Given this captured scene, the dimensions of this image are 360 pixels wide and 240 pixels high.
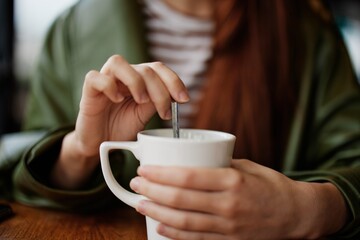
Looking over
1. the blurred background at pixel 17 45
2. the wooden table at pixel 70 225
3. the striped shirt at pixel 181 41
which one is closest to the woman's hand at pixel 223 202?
the wooden table at pixel 70 225

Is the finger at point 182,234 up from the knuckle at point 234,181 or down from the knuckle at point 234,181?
down

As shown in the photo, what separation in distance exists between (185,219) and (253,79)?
0.49 m

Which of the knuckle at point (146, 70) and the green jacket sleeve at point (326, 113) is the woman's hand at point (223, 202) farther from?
the green jacket sleeve at point (326, 113)

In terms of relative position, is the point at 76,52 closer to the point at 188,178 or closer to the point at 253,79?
the point at 253,79

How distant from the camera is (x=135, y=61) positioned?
33.1 inches

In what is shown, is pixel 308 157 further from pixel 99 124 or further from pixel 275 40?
pixel 99 124

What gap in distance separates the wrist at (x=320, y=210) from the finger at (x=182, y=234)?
0.34 feet

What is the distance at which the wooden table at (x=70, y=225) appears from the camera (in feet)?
1.69

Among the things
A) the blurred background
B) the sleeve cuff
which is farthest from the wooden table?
the blurred background

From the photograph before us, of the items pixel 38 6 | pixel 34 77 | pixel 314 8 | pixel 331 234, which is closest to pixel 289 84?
pixel 314 8

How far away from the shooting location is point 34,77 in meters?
0.96

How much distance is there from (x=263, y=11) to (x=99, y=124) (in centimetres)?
51

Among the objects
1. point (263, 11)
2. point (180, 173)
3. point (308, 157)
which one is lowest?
point (308, 157)

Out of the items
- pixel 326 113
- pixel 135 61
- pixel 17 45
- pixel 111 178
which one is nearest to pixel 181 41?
pixel 135 61
